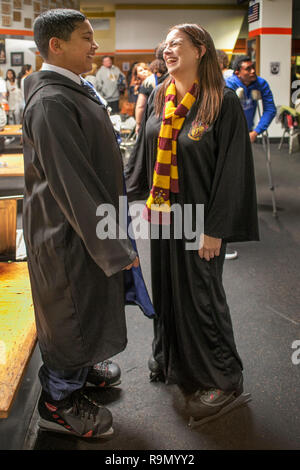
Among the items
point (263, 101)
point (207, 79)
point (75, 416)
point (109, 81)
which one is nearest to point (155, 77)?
point (263, 101)

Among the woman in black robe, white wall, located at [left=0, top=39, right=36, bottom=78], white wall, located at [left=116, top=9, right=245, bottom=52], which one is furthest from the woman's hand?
white wall, located at [left=116, top=9, right=245, bottom=52]

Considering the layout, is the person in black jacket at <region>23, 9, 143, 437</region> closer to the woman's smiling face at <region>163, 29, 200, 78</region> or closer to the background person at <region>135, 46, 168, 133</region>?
the woman's smiling face at <region>163, 29, 200, 78</region>

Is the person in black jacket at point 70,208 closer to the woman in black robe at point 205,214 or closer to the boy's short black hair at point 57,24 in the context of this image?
the boy's short black hair at point 57,24

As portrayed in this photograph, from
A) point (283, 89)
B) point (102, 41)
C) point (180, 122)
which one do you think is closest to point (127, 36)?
point (102, 41)

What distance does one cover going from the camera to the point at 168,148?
1866 mm

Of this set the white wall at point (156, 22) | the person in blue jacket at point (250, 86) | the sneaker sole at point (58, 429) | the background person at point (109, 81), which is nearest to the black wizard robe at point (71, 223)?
the sneaker sole at point (58, 429)

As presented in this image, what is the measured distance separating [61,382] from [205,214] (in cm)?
84

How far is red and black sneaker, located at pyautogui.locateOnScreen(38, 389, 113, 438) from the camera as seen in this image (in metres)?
1.92

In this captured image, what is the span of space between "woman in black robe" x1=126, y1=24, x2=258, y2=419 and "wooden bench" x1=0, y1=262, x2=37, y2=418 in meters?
0.56

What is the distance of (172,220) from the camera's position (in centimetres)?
199

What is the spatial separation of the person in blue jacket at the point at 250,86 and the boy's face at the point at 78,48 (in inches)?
112

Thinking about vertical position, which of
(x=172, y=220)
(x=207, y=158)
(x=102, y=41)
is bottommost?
(x=172, y=220)

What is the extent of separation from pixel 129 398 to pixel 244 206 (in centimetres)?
101
